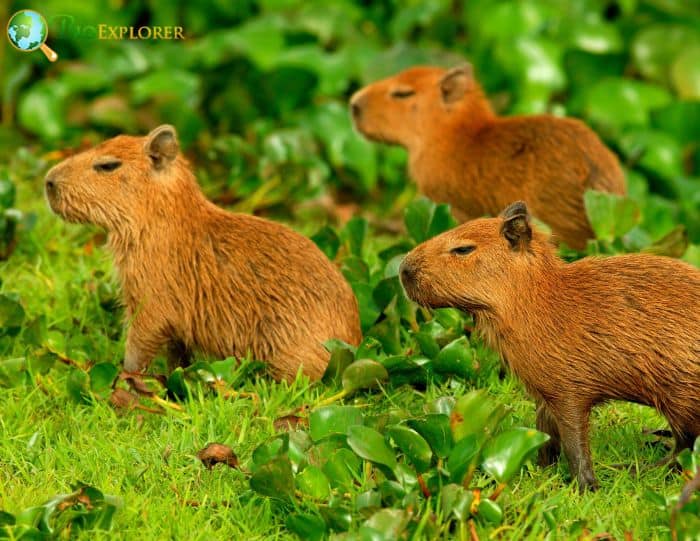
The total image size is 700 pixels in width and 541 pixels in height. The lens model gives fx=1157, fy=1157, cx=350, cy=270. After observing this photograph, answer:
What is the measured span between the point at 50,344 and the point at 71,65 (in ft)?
11.6

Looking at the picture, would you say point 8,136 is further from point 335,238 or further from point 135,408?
point 135,408

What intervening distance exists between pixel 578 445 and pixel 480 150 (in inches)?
105

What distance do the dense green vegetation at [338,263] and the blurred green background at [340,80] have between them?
0.02 metres

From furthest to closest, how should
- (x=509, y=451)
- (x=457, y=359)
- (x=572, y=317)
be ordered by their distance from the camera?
(x=457, y=359), (x=572, y=317), (x=509, y=451)

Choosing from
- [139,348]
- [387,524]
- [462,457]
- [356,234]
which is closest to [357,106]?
[356,234]

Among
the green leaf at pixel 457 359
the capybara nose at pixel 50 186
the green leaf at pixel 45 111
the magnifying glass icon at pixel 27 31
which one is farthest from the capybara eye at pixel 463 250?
the green leaf at pixel 45 111

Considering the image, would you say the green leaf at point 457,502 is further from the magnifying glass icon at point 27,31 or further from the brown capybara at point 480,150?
the magnifying glass icon at point 27,31

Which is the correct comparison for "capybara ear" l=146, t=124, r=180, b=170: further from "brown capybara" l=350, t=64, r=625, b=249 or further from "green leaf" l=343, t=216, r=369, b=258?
"brown capybara" l=350, t=64, r=625, b=249

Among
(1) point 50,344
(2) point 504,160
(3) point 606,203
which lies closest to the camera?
(1) point 50,344

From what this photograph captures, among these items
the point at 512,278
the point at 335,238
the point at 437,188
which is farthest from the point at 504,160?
the point at 512,278

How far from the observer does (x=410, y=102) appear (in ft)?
21.3

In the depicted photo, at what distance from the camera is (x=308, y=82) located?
292 inches

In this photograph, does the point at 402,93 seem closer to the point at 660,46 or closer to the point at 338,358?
the point at 660,46

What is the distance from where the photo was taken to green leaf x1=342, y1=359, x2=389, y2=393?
419cm
